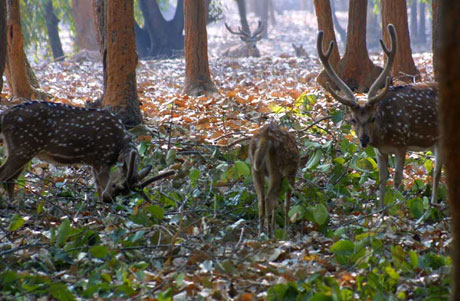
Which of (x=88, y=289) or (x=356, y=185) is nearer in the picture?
(x=88, y=289)

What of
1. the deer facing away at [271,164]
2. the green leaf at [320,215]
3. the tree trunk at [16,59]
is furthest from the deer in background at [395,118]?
the tree trunk at [16,59]

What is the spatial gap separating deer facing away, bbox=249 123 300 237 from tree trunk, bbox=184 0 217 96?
917 centimetres

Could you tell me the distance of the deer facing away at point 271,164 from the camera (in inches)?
242

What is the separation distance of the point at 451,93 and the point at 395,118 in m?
4.81

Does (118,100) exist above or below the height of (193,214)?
above

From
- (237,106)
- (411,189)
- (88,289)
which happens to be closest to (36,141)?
(88,289)

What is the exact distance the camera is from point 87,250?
561 cm

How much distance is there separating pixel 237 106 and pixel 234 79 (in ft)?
26.5

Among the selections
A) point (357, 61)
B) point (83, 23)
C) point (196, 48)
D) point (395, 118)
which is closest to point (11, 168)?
point (395, 118)

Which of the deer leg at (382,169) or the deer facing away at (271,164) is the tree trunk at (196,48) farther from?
the deer facing away at (271,164)

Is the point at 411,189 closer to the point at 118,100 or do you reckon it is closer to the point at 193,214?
the point at 193,214

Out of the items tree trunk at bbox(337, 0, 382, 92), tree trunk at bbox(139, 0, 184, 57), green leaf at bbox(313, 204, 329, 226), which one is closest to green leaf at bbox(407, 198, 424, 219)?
green leaf at bbox(313, 204, 329, 226)

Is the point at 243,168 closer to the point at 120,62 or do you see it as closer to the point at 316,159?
the point at 316,159

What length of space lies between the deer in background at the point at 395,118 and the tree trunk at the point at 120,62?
4.08 m
